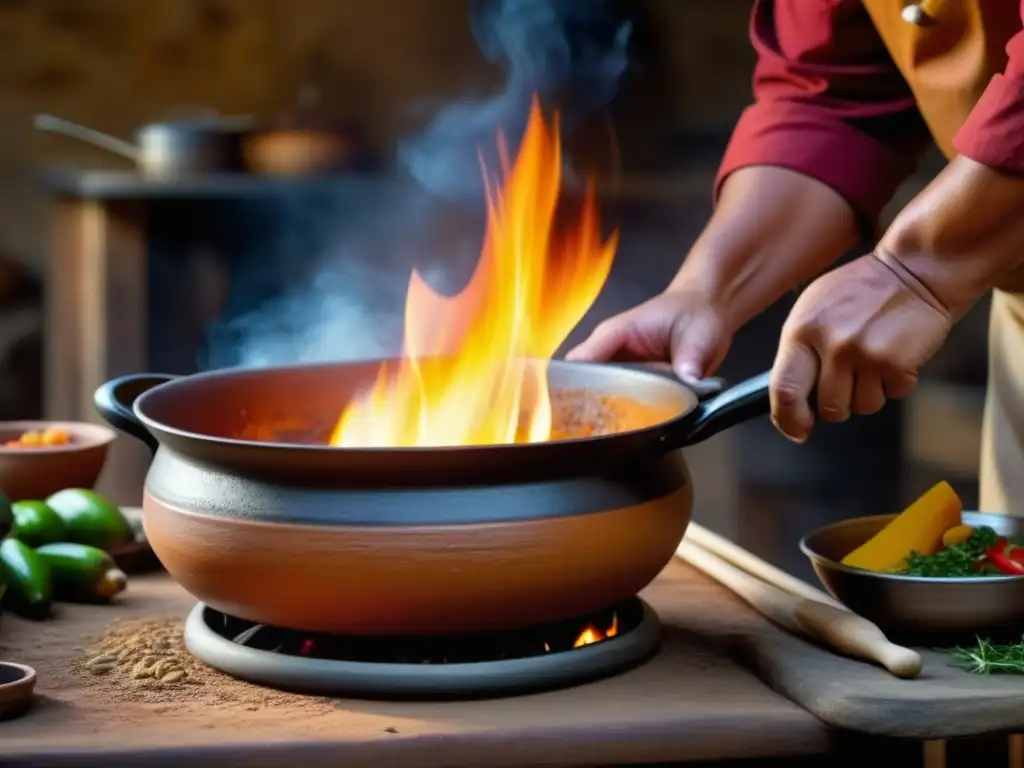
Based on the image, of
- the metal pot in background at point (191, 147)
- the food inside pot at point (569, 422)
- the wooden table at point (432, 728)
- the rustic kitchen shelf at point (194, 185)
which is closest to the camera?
the wooden table at point (432, 728)

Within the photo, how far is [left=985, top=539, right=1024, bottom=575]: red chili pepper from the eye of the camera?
1.38 metres

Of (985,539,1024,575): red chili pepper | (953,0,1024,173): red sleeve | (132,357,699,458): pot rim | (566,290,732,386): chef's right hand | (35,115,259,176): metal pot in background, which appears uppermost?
(35,115,259,176): metal pot in background

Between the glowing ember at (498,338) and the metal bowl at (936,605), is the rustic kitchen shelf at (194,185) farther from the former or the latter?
the metal bowl at (936,605)

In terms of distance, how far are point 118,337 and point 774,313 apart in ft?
6.42

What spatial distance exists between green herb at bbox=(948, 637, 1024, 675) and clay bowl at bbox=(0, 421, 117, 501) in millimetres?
1081

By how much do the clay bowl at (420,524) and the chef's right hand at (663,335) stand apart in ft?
1.26

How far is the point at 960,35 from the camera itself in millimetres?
1819

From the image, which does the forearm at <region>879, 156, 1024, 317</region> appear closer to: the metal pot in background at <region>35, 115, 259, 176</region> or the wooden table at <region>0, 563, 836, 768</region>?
the wooden table at <region>0, 563, 836, 768</region>

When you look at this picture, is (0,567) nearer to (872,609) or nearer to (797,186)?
(872,609)

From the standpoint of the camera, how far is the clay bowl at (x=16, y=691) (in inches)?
45.5

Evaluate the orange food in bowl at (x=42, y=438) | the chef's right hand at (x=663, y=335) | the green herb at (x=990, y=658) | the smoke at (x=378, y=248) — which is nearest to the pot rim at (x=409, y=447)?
the chef's right hand at (x=663, y=335)

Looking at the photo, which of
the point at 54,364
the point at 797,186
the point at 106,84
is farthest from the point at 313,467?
the point at 106,84

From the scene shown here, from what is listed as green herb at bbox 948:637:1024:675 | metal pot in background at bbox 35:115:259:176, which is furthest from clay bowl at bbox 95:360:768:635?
metal pot in background at bbox 35:115:259:176

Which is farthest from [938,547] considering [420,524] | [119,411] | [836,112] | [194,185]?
[194,185]
